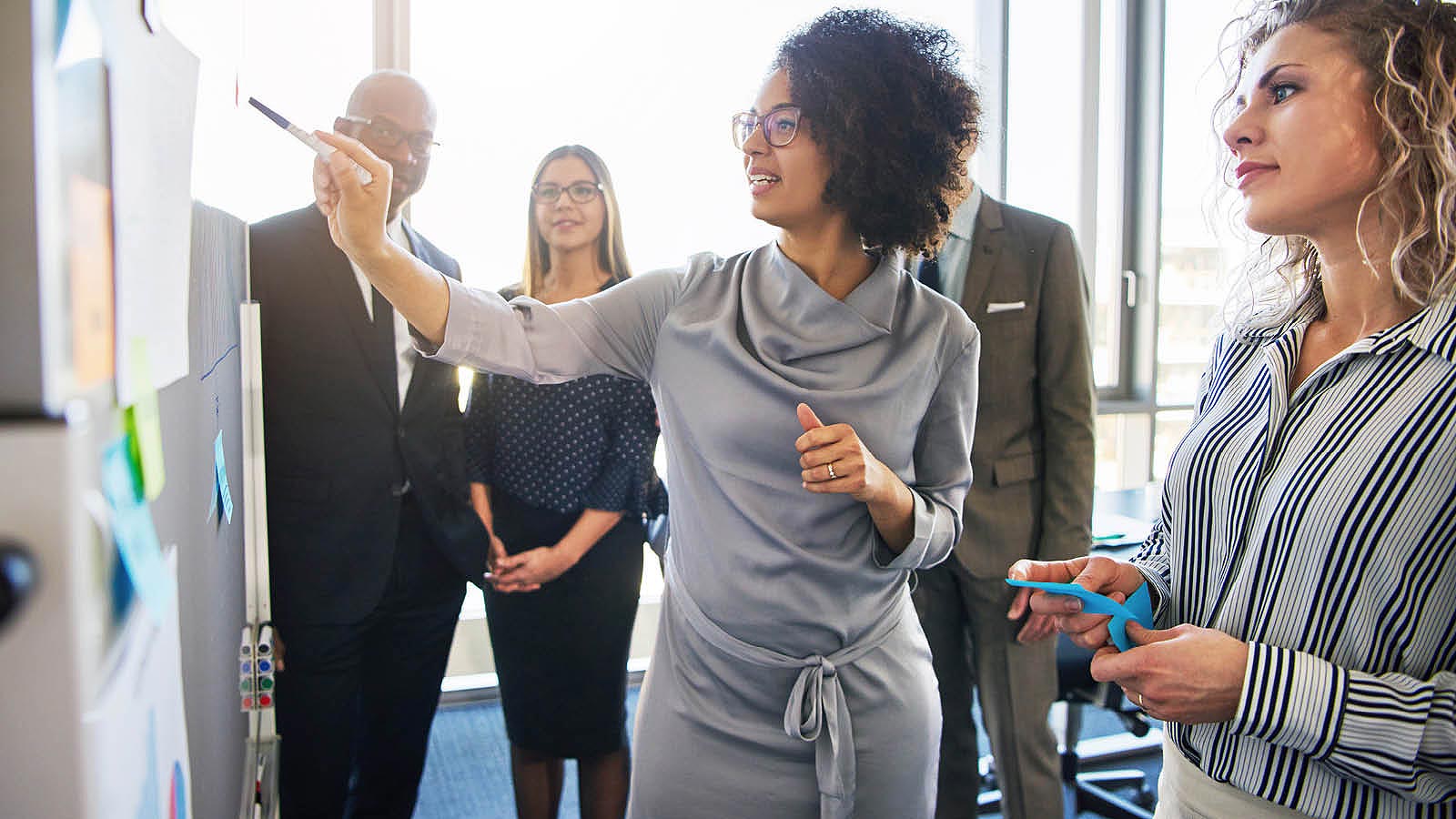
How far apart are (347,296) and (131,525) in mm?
1396

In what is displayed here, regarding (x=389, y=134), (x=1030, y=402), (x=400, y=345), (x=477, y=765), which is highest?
(x=389, y=134)

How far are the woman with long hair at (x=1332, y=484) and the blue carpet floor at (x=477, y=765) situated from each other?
181cm

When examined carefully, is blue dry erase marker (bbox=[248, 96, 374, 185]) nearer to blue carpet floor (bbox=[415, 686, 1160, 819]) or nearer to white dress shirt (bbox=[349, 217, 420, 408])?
white dress shirt (bbox=[349, 217, 420, 408])

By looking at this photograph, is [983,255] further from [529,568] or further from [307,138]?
[307,138]

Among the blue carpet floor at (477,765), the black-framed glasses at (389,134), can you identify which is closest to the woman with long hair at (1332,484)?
the black-framed glasses at (389,134)

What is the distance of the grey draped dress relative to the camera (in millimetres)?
1176

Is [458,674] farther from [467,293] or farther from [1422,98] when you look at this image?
[1422,98]

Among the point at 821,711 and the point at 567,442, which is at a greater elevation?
the point at 567,442

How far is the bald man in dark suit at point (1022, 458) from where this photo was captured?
1.89 m

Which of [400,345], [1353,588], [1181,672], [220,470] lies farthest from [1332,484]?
[400,345]

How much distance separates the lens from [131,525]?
44 centimetres

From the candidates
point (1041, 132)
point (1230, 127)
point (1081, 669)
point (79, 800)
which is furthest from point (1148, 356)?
point (79, 800)

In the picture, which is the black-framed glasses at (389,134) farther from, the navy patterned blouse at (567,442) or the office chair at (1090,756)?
the office chair at (1090,756)

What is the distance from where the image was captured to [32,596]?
35 centimetres
